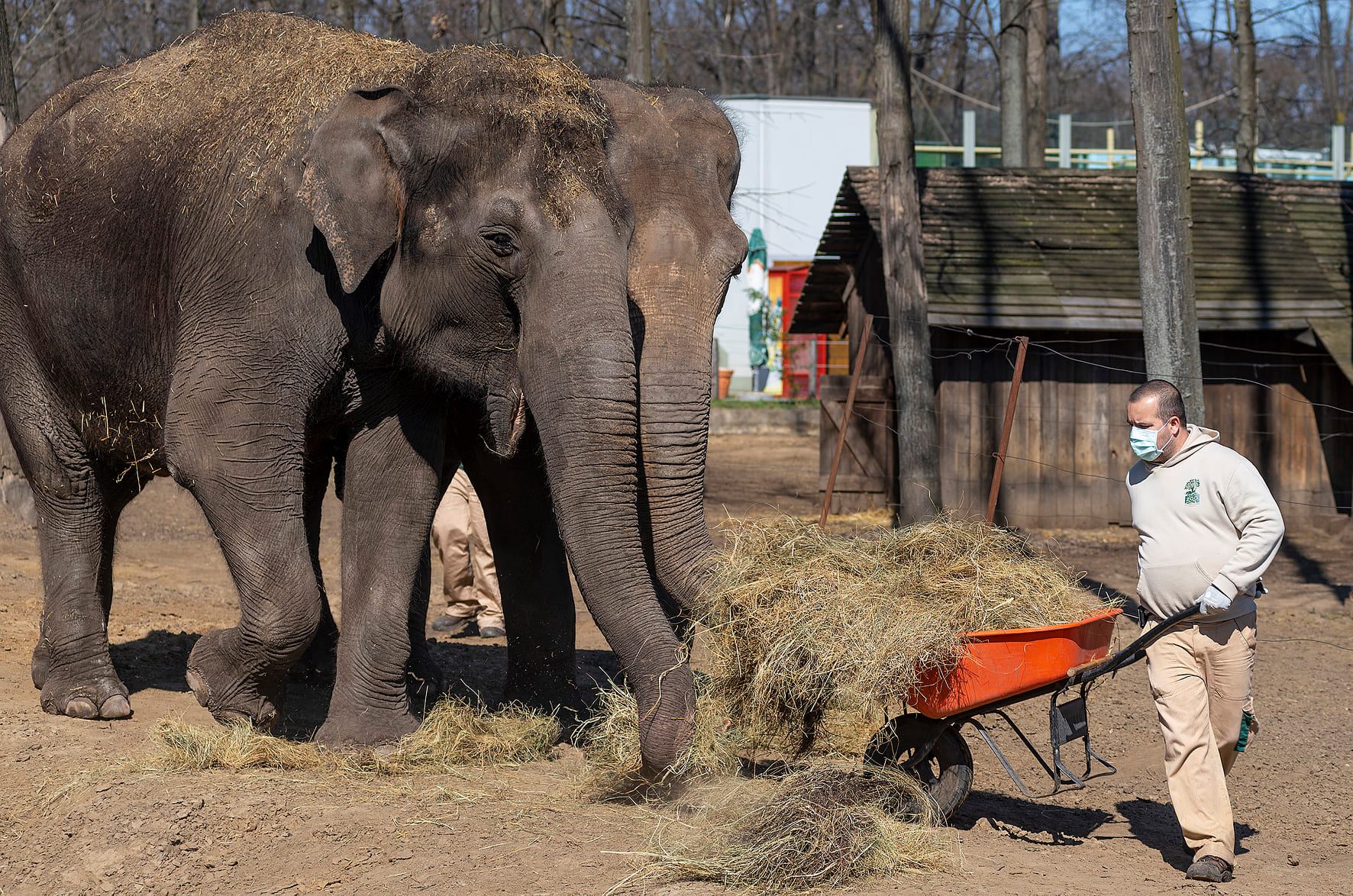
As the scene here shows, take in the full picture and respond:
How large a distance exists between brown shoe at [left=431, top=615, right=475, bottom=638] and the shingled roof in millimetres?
6677

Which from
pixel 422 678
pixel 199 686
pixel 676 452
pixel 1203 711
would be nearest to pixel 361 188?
pixel 676 452

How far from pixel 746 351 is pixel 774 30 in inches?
509

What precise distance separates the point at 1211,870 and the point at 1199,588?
1020 mm

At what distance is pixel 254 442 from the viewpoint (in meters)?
6.57

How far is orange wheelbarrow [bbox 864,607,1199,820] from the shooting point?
5410 mm

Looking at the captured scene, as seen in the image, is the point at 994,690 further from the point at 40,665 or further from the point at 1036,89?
the point at 1036,89

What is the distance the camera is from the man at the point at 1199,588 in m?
5.55

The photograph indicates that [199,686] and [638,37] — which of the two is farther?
[638,37]

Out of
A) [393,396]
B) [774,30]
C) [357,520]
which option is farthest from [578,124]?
[774,30]

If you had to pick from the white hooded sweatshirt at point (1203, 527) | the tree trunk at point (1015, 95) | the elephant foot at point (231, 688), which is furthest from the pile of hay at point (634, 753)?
the tree trunk at point (1015, 95)

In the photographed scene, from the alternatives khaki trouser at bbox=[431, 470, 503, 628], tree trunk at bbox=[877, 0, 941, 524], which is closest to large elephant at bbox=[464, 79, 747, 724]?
khaki trouser at bbox=[431, 470, 503, 628]

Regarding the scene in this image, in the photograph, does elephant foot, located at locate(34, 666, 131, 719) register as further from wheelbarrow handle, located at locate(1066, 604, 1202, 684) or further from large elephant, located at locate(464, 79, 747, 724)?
wheelbarrow handle, located at locate(1066, 604, 1202, 684)

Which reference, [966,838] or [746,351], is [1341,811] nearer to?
[966,838]

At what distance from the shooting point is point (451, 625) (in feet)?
38.6
